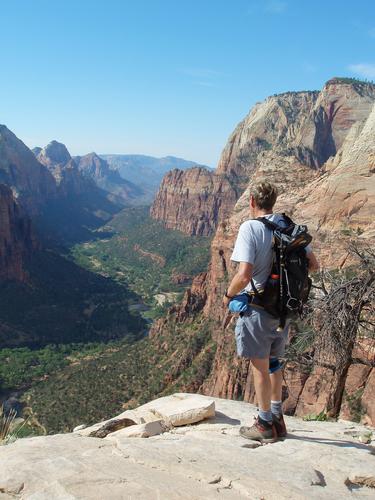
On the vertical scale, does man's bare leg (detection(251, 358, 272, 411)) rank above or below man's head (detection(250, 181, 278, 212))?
below

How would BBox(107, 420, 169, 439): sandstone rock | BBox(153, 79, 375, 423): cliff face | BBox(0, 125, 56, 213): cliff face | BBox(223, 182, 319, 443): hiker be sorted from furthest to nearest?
BBox(0, 125, 56, 213): cliff face, BBox(153, 79, 375, 423): cliff face, BBox(107, 420, 169, 439): sandstone rock, BBox(223, 182, 319, 443): hiker

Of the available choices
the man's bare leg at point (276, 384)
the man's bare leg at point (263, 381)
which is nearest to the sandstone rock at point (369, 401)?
the man's bare leg at point (276, 384)

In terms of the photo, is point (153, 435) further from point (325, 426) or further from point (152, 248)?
point (152, 248)

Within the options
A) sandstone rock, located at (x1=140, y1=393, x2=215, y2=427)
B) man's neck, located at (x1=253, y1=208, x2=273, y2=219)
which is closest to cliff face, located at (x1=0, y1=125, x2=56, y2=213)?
sandstone rock, located at (x1=140, y1=393, x2=215, y2=427)

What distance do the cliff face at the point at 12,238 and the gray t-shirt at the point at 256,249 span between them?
7778 cm

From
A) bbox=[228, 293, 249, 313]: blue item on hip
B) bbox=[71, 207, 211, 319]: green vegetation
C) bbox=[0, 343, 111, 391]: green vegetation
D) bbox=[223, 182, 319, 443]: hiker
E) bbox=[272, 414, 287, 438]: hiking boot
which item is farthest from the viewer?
bbox=[71, 207, 211, 319]: green vegetation

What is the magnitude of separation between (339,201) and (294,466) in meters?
24.8

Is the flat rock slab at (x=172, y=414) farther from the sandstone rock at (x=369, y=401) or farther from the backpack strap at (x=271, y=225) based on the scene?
the sandstone rock at (x=369, y=401)

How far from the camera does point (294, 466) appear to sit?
16.1ft

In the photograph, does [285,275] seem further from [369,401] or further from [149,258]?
Result: [149,258]

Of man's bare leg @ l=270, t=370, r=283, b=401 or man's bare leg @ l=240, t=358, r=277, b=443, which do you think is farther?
man's bare leg @ l=270, t=370, r=283, b=401

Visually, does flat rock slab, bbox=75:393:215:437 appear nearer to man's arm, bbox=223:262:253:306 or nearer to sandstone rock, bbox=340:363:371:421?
man's arm, bbox=223:262:253:306

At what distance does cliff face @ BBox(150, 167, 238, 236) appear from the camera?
137 metres

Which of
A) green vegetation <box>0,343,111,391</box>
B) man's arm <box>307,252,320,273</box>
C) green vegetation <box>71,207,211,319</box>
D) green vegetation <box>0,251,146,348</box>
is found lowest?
green vegetation <box>0,343,111,391</box>
